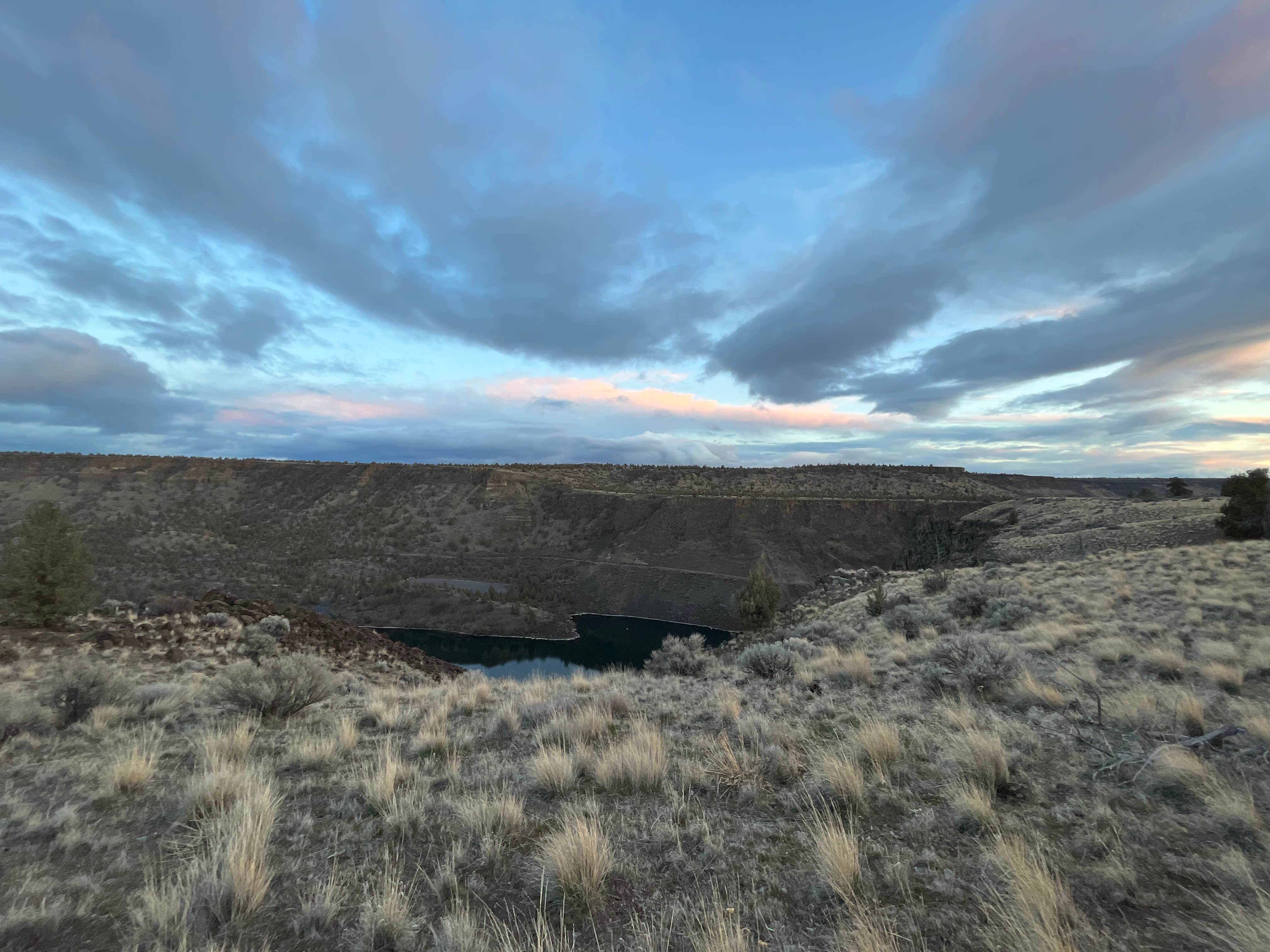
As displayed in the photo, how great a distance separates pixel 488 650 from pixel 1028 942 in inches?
1723

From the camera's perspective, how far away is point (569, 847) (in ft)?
11.0

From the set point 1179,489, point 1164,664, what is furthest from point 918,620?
point 1179,489

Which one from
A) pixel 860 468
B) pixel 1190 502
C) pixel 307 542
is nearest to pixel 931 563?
pixel 1190 502

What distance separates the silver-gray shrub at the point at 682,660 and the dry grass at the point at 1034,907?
8.84 metres

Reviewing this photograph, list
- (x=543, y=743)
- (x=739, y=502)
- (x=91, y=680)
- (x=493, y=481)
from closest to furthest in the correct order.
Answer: (x=543, y=743) < (x=91, y=680) < (x=739, y=502) < (x=493, y=481)

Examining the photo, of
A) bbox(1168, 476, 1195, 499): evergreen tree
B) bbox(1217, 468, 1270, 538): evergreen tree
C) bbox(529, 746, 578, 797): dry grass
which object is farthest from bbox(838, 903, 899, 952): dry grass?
bbox(1168, 476, 1195, 499): evergreen tree

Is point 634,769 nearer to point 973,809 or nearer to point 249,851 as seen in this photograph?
point 973,809

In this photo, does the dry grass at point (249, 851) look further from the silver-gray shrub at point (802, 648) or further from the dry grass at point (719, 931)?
the silver-gray shrub at point (802, 648)

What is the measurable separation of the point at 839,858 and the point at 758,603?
23.3 meters

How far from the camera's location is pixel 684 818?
4.15m

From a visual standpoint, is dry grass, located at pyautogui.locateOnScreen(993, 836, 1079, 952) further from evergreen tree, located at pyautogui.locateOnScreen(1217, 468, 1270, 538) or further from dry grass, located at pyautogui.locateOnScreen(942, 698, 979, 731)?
evergreen tree, located at pyautogui.locateOnScreen(1217, 468, 1270, 538)

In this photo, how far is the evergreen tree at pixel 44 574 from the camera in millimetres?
15055

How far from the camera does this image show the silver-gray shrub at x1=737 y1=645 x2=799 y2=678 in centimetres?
1019

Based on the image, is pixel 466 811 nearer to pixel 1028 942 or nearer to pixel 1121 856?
pixel 1028 942
